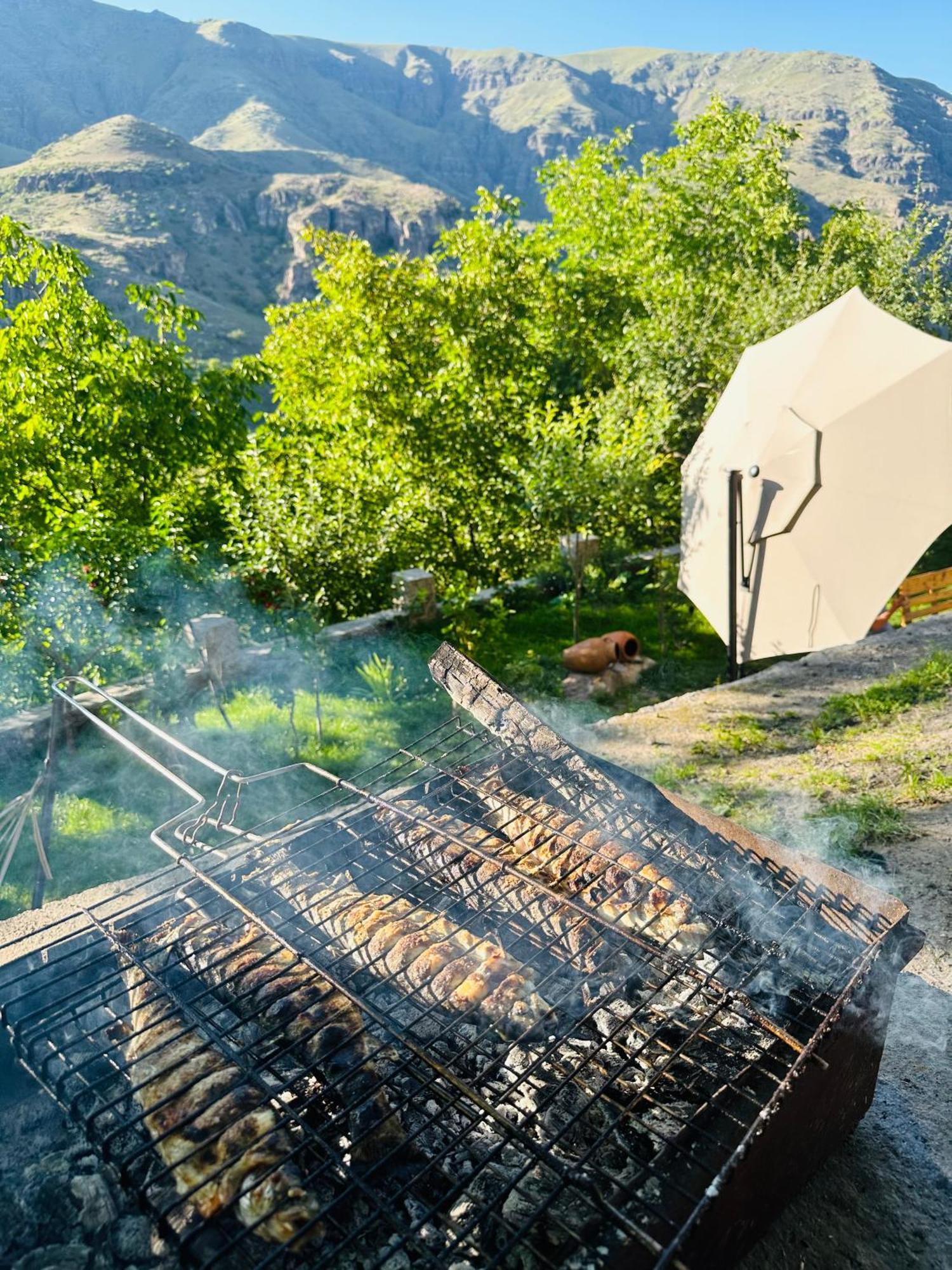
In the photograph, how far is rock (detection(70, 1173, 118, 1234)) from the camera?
2.29 metres

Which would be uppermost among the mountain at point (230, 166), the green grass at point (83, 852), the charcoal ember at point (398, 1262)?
the mountain at point (230, 166)

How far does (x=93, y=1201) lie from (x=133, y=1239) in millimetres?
220

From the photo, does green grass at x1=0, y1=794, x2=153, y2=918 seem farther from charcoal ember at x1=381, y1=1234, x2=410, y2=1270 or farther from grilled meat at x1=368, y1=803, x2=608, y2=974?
charcoal ember at x1=381, y1=1234, x2=410, y2=1270

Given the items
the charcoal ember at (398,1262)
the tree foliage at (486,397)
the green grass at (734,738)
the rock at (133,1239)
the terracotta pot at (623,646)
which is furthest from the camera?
the terracotta pot at (623,646)

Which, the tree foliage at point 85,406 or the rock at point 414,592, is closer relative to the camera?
the tree foliage at point 85,406

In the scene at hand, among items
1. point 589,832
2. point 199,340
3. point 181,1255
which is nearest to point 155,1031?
point 181,1255

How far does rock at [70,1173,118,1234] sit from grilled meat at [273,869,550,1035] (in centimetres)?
98

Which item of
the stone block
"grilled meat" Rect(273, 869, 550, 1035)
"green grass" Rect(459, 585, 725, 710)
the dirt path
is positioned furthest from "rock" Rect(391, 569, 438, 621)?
"grilled meat" Rect(273, 869, 550, 1035)

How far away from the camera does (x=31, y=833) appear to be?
549cm

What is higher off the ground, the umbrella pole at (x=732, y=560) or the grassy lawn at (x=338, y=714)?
the umbrella pole at (x=732, y=560)

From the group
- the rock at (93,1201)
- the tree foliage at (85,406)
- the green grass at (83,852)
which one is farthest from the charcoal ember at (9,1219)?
the tree foliage at (85,406)

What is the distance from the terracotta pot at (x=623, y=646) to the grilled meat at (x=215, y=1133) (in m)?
6.35

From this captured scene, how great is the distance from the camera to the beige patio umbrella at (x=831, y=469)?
4.69 meters

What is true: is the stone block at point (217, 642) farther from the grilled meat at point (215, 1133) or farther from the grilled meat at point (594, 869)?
the grilled meat at point (215, 1133)
